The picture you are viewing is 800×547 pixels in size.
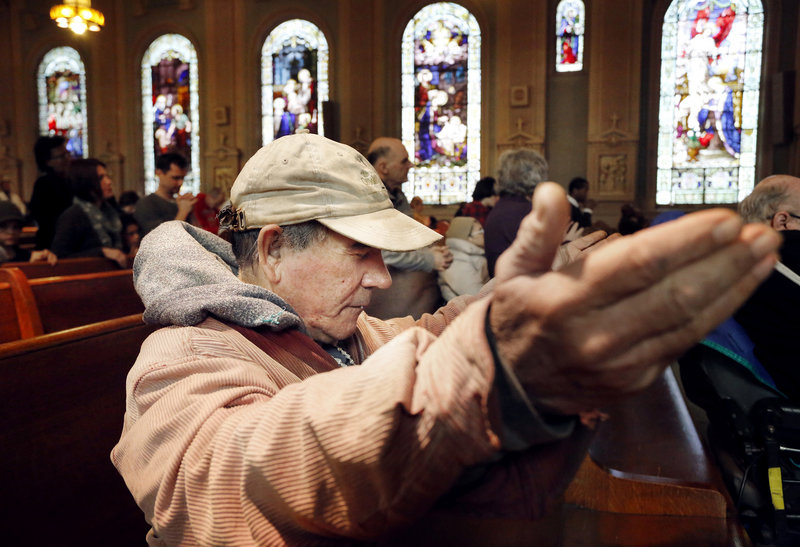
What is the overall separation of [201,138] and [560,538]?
1312 cm

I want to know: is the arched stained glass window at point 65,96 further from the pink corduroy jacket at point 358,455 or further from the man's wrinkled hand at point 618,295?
the man's wrinkled hand at point 618,295

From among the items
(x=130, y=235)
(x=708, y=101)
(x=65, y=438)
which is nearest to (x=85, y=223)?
(x=130, y=235)

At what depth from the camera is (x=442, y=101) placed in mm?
12055

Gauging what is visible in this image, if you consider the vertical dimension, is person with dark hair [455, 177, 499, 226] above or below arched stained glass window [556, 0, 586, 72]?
below

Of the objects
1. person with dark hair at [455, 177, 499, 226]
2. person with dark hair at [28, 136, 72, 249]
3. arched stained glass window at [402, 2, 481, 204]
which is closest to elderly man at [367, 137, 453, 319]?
person with dark hair at [28, 136, 72, 249]

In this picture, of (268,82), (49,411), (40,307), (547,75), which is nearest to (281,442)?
(49,411)

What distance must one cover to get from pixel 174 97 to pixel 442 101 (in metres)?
5.59

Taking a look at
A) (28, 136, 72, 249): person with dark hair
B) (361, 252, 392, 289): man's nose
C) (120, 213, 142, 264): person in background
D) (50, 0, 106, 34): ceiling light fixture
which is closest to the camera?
(361, 252, 392, 289): man's nose

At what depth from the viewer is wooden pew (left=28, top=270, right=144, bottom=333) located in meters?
2.02

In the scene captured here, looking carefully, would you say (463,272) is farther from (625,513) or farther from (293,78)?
(293,78)

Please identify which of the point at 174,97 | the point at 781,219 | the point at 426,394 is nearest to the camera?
the point at 426,394

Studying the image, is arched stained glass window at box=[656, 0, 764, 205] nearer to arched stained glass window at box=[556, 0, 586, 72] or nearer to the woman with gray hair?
arched stained glass window at box=[556, 0, 586, 72]

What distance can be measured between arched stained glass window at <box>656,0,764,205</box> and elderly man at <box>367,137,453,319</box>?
29.5ft

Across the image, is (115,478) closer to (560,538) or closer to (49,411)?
(49,411)
